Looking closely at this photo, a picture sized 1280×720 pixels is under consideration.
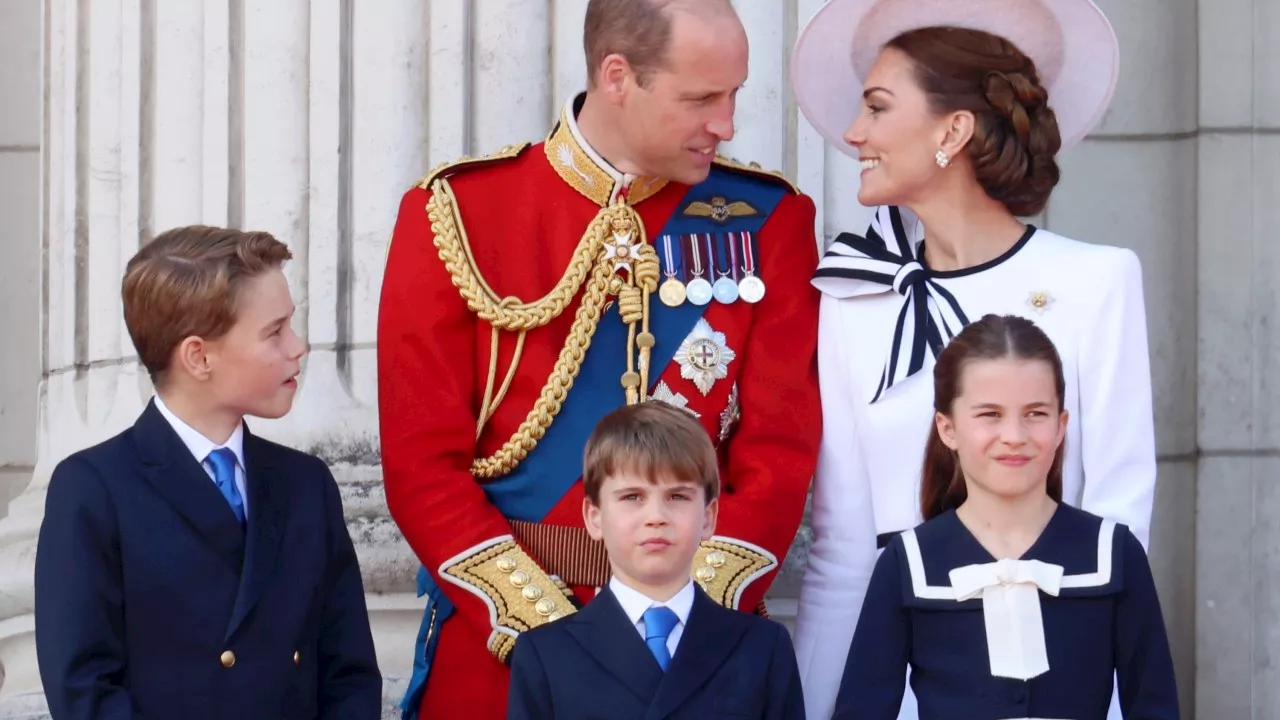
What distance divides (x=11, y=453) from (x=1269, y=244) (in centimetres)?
335

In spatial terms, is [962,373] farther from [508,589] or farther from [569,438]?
[508,589]

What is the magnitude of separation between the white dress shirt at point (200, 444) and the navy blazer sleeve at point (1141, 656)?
146 cm

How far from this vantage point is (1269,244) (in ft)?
17.2

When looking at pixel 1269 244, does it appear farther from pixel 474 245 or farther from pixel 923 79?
pixel 474 245

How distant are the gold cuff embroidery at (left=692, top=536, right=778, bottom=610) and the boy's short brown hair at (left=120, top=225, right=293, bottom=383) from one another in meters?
0.91

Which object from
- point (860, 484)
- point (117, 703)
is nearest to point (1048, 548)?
point (860, 484)

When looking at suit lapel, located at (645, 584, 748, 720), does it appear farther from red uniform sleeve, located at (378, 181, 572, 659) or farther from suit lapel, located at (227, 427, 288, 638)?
suit lapel, located at (227, 427, 288, 638)

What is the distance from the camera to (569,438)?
151 inches

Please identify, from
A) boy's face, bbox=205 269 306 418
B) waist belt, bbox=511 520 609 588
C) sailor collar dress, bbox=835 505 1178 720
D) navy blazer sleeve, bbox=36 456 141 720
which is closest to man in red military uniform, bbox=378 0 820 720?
waist belt, bbox=511 520 609 588

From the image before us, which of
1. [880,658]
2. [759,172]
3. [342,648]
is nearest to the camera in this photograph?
[880,658]

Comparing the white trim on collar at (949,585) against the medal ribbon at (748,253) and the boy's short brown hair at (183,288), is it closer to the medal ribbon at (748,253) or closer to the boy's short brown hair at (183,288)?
the medal ribbon at (748,253)

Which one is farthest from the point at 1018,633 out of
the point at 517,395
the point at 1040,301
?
the point at 517,395

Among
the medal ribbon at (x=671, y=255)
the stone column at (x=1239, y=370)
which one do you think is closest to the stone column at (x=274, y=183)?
the medal ribbon at (x=671, y=255)

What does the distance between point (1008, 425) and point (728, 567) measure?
0.59m
